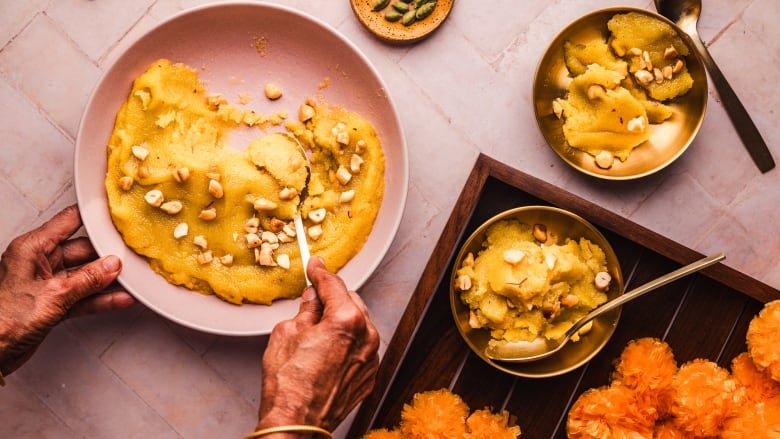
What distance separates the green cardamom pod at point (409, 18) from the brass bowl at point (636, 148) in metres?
0.31

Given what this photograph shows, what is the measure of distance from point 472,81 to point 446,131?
14cm

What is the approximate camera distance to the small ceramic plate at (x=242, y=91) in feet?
4.58

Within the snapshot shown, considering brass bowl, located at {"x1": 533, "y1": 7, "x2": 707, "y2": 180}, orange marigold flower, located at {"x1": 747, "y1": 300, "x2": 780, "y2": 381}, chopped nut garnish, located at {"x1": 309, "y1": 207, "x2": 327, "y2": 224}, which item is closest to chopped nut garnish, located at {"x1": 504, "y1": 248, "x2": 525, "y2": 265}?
brass bowl, located at {"x1": 533, "y1": 7, "x2": 707, "y2": 180}

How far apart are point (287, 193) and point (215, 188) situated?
0.49 ft

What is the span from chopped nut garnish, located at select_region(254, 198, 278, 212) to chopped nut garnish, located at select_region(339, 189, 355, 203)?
149mm

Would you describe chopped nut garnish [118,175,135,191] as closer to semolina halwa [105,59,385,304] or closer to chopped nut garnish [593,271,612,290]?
semolina halwa [105,59,385,304]

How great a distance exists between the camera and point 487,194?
144cm

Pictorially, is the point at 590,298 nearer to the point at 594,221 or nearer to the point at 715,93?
the point at 594,221

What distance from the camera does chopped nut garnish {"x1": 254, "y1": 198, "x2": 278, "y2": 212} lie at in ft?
4.61

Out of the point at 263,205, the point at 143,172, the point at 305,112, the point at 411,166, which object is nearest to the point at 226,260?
the point at 263,205

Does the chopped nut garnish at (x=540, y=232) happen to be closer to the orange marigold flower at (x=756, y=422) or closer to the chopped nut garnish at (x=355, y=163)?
the chopped nut garnish at (x=355, y=163)

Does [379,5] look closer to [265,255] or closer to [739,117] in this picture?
[265,255]

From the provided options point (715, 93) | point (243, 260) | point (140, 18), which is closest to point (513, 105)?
point (715, 93)

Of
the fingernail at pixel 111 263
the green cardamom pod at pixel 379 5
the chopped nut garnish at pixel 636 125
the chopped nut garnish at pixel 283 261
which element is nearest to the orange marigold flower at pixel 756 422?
the chopped nut garnish at pixel 636 125
